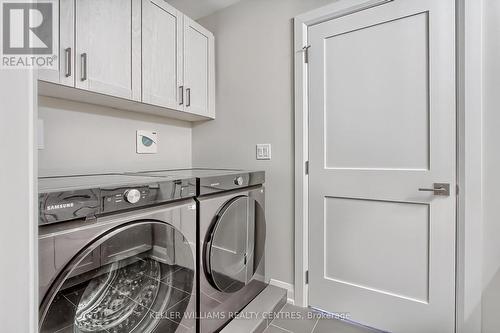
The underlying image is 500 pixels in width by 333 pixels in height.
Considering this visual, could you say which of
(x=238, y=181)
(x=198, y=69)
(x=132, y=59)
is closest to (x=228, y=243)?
(x=238, y=181)

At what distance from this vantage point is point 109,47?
1.34m

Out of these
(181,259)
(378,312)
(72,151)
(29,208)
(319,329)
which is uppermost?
(72,151)

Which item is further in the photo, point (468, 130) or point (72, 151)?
point (72, 151)

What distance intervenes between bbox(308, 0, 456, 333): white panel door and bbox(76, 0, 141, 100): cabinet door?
119cm

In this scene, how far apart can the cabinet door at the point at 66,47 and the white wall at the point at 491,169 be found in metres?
2.13

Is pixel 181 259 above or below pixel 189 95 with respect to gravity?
below

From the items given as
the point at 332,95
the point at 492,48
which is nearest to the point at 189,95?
the point at 332,95

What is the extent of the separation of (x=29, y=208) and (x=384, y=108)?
1.73 meters

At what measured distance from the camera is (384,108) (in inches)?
59.6

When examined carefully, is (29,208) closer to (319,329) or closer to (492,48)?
(319,329)

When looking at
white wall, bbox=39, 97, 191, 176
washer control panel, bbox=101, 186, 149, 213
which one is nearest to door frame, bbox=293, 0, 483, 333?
washer control panel, bbox=101, 186, 149, 213

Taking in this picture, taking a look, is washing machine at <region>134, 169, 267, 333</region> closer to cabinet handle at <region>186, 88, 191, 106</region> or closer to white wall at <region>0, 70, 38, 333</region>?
cabinet handle at <region>186, 88, 191, 106</region>

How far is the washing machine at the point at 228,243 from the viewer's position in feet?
4.27

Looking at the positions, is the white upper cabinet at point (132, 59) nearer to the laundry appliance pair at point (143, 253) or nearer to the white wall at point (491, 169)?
the laundry appliance pair at point (143, 253)
